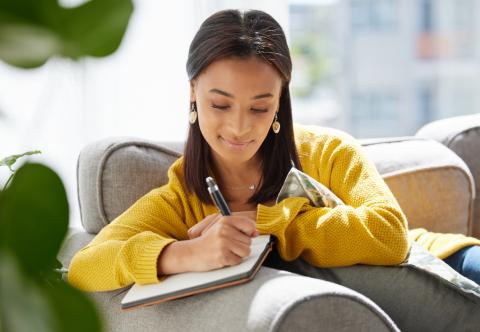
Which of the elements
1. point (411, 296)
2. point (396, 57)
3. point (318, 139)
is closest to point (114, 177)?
point (318, 139)

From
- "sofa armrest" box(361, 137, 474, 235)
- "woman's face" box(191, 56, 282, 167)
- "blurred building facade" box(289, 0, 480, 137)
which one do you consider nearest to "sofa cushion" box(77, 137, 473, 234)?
"sofa armrest" box(361, 137, 474, 235)

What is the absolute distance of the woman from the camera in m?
1.30

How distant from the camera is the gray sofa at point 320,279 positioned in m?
1.02

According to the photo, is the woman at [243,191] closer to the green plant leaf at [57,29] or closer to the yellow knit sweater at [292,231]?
the yellow knit sweater at [292,231]

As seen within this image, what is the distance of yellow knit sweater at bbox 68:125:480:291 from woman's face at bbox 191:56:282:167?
0.50 ft

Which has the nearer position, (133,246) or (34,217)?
(34,217)

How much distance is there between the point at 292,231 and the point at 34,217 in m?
1.15

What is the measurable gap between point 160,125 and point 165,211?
120 cm

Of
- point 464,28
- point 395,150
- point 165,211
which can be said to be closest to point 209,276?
point 165,211

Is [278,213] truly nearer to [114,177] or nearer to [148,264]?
[148,264]

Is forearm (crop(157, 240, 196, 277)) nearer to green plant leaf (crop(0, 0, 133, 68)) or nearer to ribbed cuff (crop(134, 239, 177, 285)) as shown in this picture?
ribbed cuff (crop(134, 239, 177, 285))

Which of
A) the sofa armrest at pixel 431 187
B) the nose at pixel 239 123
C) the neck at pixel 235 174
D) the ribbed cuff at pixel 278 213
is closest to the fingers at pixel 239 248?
the ribbed cuff at pixel 278 213

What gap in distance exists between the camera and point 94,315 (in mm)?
247

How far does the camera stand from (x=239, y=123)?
1501mm
